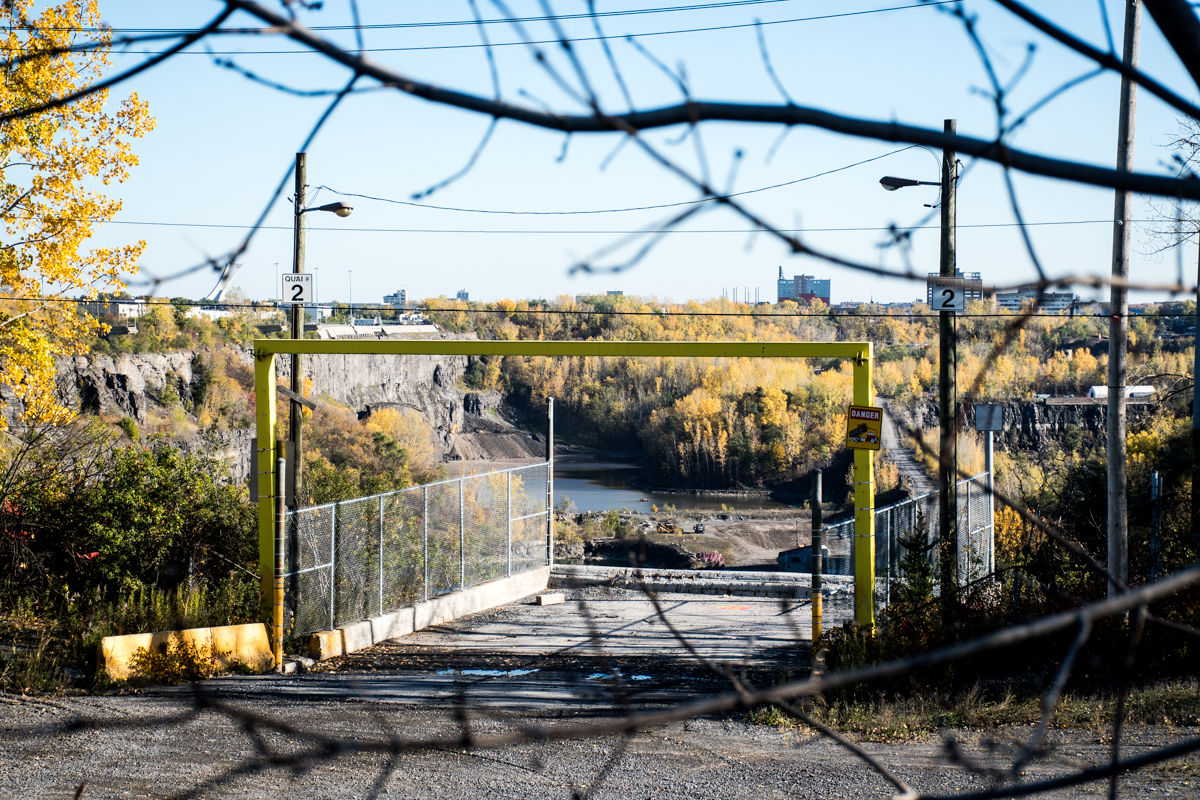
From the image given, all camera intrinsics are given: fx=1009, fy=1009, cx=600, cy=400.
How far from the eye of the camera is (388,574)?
48.6 feet

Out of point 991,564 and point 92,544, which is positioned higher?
point 92,544

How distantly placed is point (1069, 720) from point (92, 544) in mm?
11739

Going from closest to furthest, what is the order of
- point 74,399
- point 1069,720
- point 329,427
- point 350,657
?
point 1069,720 < point 350,657 < point 74,399 < point 329,427

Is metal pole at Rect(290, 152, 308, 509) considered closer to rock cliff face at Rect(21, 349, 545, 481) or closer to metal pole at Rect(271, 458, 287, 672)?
metal pole at Rect(271, 458, 287, 672)

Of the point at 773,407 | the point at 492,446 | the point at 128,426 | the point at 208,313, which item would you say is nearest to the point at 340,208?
the point at 128,426

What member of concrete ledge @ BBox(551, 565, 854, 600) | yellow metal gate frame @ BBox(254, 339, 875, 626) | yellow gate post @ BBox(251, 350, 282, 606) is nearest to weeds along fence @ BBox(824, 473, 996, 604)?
yellow metal gate frame @ BBox(254, 339, 875, 626)

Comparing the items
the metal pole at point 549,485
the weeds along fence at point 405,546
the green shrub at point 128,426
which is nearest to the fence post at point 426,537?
the weeds along fence at point 405,546

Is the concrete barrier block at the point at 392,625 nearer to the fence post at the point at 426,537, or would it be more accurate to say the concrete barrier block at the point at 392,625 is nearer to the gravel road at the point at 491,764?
the fence post at the point at 426,537

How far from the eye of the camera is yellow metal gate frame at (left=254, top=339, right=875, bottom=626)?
1185 cm

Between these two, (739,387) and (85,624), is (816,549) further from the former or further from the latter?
(739,387)

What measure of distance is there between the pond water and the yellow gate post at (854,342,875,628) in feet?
230

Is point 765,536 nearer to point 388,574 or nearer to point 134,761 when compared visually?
point 388,574

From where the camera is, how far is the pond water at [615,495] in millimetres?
89588

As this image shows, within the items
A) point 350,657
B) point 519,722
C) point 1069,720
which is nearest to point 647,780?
point 519,722
